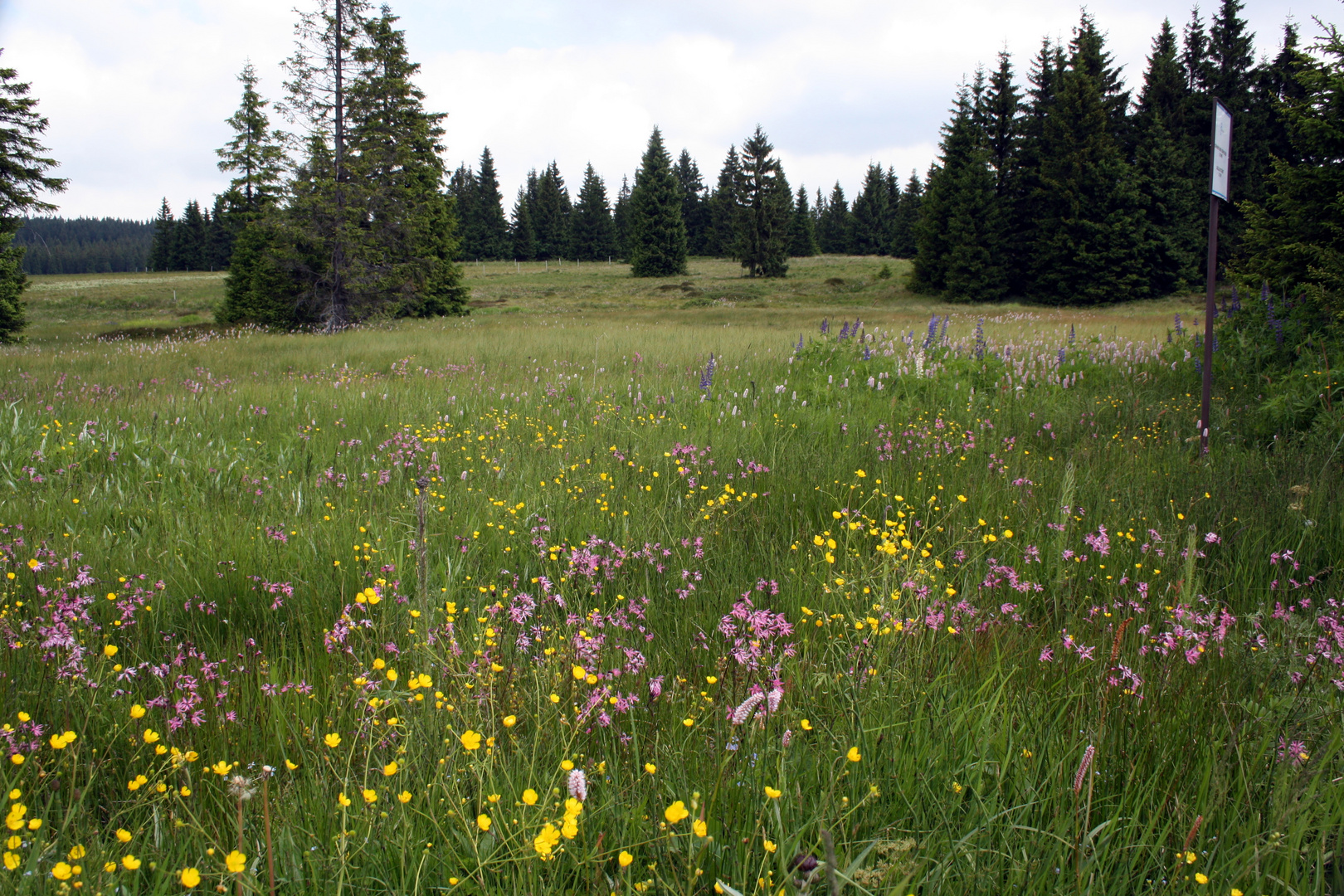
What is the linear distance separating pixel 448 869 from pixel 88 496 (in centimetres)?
385

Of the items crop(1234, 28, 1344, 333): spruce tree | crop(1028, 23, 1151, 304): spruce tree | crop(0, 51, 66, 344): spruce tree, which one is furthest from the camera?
crop(1028, 23, 1151, 304): spruce tree

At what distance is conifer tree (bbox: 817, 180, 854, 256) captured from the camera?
9362cm

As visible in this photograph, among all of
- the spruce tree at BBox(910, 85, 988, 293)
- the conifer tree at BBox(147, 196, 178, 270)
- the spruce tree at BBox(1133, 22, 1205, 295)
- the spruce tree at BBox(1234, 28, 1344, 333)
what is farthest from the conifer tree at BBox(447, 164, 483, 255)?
the spruce tree at BBox(1234, 28, 1344, 333)

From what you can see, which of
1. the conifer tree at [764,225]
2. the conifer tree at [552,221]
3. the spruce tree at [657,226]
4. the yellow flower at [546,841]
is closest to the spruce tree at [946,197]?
the conifer tree at [764,225]

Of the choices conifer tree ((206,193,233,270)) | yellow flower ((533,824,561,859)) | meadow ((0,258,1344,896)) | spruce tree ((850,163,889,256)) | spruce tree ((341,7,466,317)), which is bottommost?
meadow ((0,258,1344,896))

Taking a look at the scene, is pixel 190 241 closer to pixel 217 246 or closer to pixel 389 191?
pixel 217 246

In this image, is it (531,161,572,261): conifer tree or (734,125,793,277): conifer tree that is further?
(531,161,572,261): conifer tree

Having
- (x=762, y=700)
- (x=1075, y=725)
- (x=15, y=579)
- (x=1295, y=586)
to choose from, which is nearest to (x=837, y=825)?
(x=762, y=700)

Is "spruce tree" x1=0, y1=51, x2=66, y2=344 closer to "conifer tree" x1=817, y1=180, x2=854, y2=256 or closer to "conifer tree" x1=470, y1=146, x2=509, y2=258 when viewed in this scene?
"conifer tree" x1=470, y1=146, x2=509, y2=258

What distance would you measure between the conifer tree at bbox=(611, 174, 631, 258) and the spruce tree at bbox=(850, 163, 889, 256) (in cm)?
3096

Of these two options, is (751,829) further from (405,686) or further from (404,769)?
(405,686)

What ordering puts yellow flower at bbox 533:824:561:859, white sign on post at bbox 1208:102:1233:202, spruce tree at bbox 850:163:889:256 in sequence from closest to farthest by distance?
yellow flower at bbox 533:824:561:859 → white sign on post at bbox 1208:102:1233:202 → spruce tree at bbox 850:163:889:256

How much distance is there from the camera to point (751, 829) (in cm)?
129

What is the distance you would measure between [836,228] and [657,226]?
4356cm
